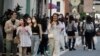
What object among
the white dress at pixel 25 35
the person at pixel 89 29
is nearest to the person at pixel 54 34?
the white dress at pixel 25 35

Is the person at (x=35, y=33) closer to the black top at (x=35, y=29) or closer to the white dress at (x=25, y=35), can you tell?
the black top at (x=35, y=29)

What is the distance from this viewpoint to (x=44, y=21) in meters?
20.6

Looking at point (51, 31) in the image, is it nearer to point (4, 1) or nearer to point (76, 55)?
point (76, 55)

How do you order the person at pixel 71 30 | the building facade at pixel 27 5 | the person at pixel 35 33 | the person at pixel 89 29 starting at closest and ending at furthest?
the person at pixel 35 33 → the person at pixel 89 29 → the person at pixel 71 30 → the building facade at pixel 27 5

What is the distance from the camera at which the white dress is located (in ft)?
55.1

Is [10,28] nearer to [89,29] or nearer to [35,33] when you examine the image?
[35,33]

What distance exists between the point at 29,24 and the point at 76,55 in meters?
3.83

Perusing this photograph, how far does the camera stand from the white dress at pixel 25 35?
16.8m

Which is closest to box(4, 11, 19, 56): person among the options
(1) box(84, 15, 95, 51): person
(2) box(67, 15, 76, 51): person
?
(1) box(84, 15, 95, 51): person

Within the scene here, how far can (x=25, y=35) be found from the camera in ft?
55.4

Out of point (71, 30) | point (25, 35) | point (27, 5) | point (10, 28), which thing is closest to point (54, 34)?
point (25, 35)

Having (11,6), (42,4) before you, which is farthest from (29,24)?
(42,4)

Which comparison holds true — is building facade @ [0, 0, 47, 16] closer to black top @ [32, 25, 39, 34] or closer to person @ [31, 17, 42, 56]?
person @ [31, 17, 42, 56]

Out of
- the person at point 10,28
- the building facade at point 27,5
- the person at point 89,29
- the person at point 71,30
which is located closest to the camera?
the person at point 10,28
